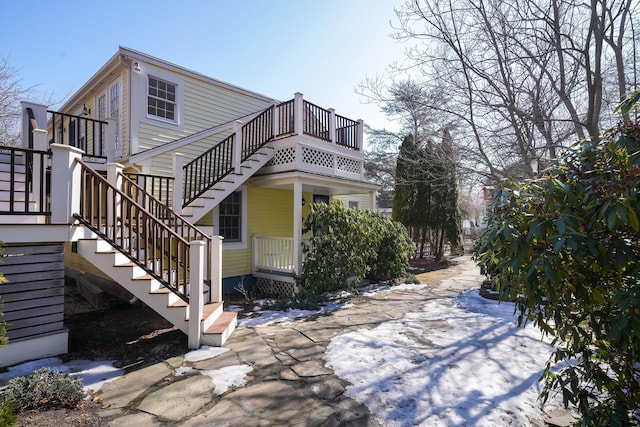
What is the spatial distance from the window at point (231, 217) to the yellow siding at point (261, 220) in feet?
0.87

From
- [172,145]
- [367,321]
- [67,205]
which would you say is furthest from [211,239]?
[172,145]

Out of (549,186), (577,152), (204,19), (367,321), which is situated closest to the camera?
(549,186)

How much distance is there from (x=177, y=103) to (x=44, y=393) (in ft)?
23.2

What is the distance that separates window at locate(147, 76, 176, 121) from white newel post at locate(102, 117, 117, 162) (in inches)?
33.9

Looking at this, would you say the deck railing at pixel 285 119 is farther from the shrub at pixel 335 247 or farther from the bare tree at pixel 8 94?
the bare tree at pixel 8 94

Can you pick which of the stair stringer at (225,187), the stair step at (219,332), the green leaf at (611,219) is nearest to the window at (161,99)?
the stair stringer at (225,187)

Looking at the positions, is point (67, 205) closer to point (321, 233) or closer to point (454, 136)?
point (321, 233)

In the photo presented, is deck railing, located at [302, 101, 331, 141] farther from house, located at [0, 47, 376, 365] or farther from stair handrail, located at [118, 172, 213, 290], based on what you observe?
stair handrail, located at [118, 172, 213, 290]

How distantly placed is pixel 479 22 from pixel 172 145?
23.1 ft

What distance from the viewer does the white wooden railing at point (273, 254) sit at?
802 cm

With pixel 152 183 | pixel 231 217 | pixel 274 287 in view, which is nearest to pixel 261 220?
pixel 231 217

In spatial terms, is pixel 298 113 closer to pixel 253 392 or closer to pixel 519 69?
pixel 519 69

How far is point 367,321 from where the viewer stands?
541 centimetres

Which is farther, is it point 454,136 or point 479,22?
point 454,136
